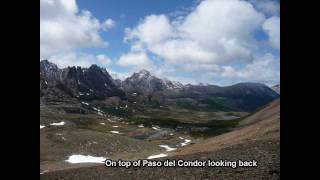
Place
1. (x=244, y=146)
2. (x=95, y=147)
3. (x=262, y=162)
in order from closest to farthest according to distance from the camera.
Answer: (x=262, y=162) < (x=244, y=146) < (x=95, y=147)
